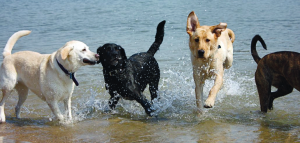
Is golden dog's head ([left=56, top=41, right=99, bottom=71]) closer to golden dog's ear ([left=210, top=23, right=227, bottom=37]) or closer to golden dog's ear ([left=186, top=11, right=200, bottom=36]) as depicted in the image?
golden dog's ear ([left=186, top=11, right=200, bottom=36])

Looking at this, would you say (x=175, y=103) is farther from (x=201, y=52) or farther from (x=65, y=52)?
(x=65, y=52)

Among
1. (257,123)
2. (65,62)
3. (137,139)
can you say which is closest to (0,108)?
(65,62)

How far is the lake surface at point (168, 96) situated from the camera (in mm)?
4719

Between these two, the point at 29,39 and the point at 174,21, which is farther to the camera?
the point at 174,21

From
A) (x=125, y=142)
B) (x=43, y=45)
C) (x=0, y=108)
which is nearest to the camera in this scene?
(x=125, y=142)

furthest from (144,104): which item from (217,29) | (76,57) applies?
(217,29)

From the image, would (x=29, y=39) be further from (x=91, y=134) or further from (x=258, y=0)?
(x=258, y=0)

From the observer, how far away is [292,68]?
478 cm

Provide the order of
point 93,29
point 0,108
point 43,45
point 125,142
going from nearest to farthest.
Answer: point 125,142 → point 0,108 → point 43,45 → point 93,29

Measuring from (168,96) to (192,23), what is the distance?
1438 mm

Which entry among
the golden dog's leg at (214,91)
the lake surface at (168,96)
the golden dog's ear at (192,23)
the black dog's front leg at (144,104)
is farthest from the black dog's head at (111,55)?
the golden dog's leg at (214,91)

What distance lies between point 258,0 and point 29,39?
13.8 meters

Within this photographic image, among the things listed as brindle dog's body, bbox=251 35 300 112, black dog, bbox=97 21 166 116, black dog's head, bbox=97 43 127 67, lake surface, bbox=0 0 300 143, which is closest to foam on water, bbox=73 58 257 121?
lake surface, bbox=0 0 300 143

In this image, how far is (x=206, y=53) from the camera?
530 centimetres
